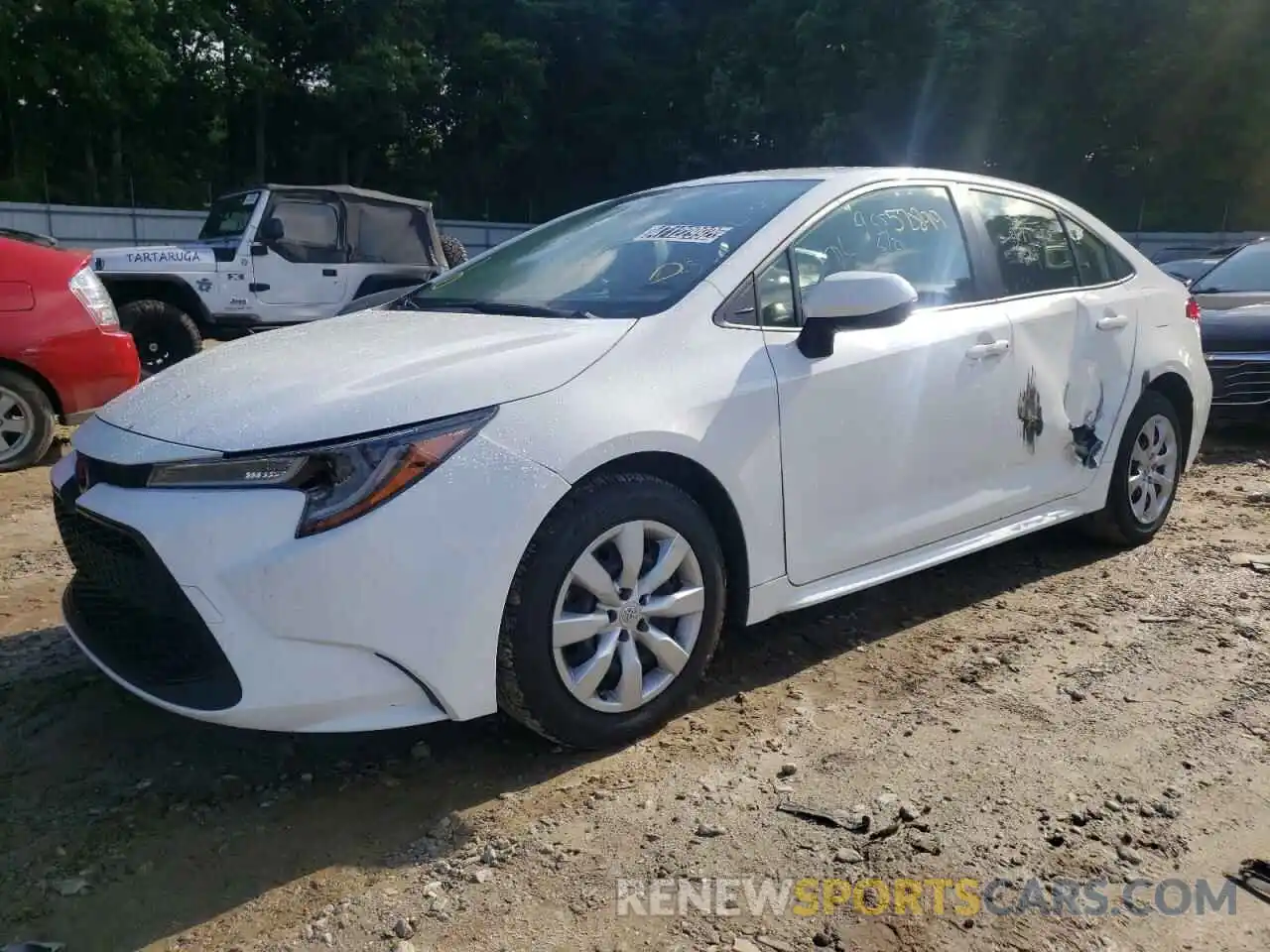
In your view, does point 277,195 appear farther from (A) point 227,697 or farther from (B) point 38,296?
(A) point 227,697

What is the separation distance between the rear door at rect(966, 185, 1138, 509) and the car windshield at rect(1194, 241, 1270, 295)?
14.7 feet

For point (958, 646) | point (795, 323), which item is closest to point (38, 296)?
point (795, 323)

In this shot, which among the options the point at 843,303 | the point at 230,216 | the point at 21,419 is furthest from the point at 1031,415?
the point at 230,216

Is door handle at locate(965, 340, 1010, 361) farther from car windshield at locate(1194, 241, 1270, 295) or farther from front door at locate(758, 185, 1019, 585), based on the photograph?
car windshield at locate(1194, 241, 1270, 295)

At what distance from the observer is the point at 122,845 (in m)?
2.41

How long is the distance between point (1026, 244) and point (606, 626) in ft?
7.87

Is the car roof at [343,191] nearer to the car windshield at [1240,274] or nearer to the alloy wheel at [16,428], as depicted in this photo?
the alloy wheel at [16,428]

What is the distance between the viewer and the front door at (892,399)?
3.13 metres

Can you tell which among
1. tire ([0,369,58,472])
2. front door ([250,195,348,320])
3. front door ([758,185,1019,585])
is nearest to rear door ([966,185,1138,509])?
front door ([758,185,1019,585])

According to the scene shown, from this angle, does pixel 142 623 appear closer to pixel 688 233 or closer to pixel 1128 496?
pixel 688 233

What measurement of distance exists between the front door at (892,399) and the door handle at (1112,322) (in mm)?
656

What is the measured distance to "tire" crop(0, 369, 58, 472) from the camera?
580 centimetres

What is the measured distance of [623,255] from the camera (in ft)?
11.2

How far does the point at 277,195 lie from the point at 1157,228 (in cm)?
2337
